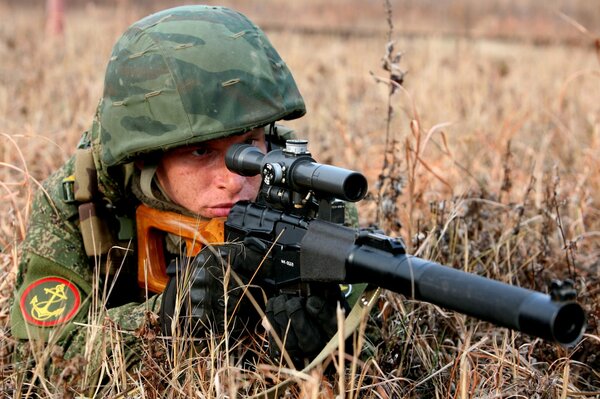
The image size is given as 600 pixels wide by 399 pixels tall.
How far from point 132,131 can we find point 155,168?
0.54 ft

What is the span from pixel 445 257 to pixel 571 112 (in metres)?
3.84

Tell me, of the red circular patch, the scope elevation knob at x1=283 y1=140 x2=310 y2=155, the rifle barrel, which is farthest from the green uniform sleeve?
the rifle barrel

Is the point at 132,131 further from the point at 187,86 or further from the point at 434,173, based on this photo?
the point at 434,173

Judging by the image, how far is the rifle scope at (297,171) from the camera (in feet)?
7.57

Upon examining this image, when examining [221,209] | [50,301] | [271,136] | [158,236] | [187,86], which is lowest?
[50,301]

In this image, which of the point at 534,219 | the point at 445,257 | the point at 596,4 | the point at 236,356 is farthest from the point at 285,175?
the point at 596,4

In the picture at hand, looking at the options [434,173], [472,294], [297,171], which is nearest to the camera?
[472,294]

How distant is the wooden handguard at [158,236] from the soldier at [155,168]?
4 centimetres

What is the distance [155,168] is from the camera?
124 inches

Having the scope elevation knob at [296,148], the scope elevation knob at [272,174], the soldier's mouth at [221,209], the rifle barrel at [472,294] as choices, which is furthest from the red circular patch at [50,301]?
the rifle barrel at [472,294]

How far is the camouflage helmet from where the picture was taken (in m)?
2.98

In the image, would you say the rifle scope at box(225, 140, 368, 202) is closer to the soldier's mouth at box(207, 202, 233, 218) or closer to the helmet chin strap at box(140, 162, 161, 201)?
the soldier's mouth at box(207, 202, 233, 218)

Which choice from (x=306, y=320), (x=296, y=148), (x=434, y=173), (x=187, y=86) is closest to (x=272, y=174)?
(x=296, y=148)

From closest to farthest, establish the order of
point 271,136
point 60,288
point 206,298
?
1. point 206,298
2. point 60,288
3. point 271,136
